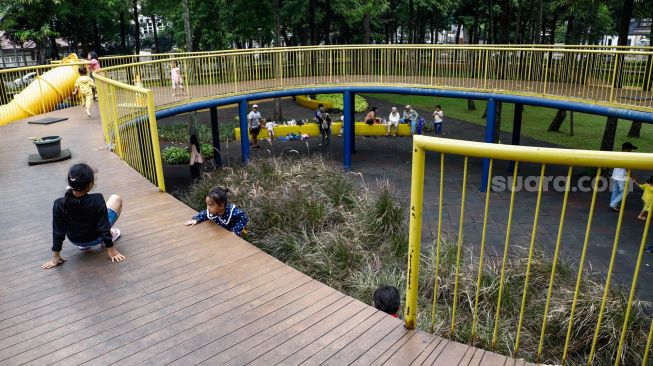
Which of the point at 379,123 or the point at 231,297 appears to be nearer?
the point at 231,297

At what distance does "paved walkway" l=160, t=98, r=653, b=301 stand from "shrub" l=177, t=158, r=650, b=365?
1300mm

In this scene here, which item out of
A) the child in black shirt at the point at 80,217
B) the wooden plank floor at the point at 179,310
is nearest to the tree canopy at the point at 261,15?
the wooden plank floor at the point at 179,310

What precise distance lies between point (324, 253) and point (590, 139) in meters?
17.2

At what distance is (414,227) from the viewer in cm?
317

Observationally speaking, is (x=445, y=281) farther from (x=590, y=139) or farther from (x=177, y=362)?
(x=590, y=139)

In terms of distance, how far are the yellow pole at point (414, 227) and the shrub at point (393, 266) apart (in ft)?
6.20

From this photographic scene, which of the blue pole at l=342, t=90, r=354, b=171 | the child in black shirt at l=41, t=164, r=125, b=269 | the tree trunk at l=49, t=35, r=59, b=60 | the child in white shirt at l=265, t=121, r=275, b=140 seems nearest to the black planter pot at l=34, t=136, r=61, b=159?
the child in black shirt at l=41, t=164, r=125, b=269

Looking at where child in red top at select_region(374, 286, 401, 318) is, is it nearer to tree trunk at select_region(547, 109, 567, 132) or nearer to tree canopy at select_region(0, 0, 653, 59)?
Result: tree canopy at select_region(0, 0, 653, 59)

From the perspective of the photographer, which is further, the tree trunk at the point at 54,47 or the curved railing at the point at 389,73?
the tree trunk at the point at 54,47

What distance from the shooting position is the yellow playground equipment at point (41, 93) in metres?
12.7

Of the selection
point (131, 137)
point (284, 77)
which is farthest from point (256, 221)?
point (284, 77)

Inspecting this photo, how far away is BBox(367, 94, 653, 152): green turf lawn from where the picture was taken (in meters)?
19.8

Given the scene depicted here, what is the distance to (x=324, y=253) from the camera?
24.1 ft
